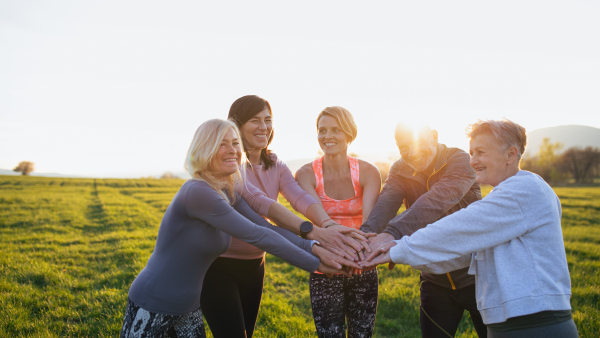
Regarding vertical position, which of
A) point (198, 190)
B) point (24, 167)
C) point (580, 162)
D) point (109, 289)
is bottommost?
point (580, 162)

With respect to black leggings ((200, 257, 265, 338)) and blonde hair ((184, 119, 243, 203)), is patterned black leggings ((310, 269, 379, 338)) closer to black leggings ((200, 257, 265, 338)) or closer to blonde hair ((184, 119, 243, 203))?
black leggings ((200, 257, 265, 338))

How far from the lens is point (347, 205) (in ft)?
11.7

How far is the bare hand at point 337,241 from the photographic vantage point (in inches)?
120

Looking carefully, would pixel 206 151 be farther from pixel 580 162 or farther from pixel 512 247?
pixel 580 162

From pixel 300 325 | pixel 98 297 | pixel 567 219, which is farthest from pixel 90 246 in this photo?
pixel 567 219

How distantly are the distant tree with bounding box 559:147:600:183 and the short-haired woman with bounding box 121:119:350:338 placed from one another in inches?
3353

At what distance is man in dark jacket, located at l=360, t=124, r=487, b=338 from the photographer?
292 centimetres

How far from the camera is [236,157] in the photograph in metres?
2.90

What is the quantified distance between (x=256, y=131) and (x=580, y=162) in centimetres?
8754

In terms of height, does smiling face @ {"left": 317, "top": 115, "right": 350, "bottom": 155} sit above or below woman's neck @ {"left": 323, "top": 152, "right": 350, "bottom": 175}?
above

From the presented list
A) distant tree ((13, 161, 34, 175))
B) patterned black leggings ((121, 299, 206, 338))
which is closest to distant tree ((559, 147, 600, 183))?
patterned black leggings ((121, 299, 206, 338))

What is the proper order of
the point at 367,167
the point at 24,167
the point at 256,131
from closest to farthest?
the point at 256,131 → the point at 367,167 → the point at 24,167

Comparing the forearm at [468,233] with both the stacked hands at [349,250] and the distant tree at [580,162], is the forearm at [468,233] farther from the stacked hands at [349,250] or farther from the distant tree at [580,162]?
the distant tree at [580,162]

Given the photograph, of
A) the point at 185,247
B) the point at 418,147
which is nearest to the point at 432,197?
the point at 418,147
